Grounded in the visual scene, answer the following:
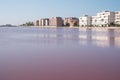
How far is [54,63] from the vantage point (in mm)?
9602

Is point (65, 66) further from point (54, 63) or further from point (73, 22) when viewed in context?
point (73, 22)

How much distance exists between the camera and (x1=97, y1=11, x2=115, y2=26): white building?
117213 mm

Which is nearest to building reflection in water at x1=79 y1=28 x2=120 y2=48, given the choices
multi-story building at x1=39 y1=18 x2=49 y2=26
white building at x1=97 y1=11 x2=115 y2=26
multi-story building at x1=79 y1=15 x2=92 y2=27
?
white building at x1=97 y1=11 x2=115 y2=26

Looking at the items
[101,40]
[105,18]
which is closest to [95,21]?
[105,18]

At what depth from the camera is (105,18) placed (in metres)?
120

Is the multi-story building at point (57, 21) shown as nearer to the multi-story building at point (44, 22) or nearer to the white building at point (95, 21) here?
the multi-story building at point (44, 22)

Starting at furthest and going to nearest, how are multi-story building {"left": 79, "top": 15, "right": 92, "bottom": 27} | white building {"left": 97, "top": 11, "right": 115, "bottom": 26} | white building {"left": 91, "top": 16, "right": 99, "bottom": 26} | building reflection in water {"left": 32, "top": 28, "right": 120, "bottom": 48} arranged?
multi-story building {"left": 79, "top": 15, "right": 92, "bottom": 27} < white building {"left": 91, "top": 16, "right": 99, "bottom": 26} < white building {"left": 97, "top": 11, "right": 115, "bottom": 26} < building reflection in water {"left": 32, "top": 28, "right": 120, "bottom": 48}

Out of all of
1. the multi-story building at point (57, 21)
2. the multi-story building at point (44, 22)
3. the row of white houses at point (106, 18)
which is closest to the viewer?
the row of white houses at point (106, 18)

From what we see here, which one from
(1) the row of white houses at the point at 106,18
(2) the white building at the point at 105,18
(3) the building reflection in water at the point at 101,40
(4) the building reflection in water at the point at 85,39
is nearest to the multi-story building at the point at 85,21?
(1) the row of white houses at the point at 106,18

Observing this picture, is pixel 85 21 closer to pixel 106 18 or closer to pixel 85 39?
pixel 106 18

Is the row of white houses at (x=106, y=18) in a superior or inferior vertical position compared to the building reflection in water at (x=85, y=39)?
superior

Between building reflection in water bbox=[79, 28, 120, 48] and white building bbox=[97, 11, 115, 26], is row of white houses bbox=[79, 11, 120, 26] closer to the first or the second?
white building bbox=[97, 11, 115, 26]

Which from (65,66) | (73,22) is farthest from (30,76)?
(73,22)

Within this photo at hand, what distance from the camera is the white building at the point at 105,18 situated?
11721 cm
